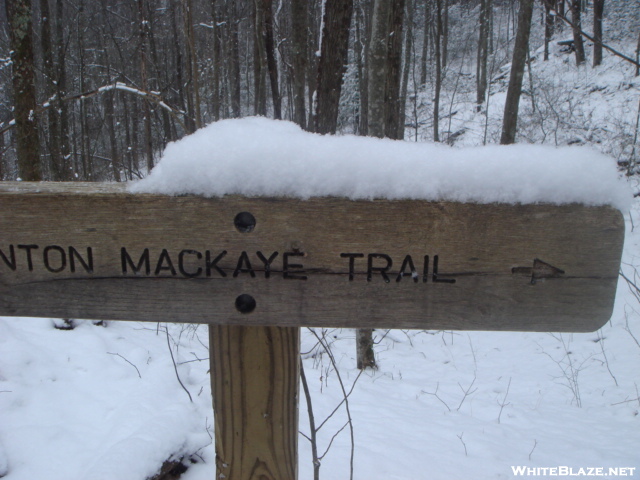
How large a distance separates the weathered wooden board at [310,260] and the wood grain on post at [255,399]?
11 centimetres

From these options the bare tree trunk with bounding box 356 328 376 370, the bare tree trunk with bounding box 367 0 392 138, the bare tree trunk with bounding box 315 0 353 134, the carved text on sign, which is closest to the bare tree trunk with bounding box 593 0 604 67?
the bare tree trunk with bounding box 367 0 392 138

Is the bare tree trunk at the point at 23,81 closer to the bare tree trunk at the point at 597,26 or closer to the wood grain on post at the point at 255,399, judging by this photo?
the wood grain on post at the point at 255,399

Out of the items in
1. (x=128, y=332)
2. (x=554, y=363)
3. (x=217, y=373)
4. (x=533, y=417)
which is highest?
(x=217, y=373)

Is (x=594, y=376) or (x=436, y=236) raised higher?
(x=436, y=236)

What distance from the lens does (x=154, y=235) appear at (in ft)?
2.55

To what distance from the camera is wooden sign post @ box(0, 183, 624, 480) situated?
0.75 meters

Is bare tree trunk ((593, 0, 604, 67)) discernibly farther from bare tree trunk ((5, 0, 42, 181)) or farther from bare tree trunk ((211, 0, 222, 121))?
bare tree trunk ((5, 0, 42, 181))

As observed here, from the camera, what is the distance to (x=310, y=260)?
774 millimetres

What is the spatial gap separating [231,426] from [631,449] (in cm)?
260

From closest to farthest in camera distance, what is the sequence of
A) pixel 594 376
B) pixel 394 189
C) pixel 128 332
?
pixel 394 189, pixel 128 332, pixel 594 376

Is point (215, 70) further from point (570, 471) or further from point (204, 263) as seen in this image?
point (204, 263)

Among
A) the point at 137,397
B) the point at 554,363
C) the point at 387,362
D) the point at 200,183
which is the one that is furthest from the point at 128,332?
the point at 554,363

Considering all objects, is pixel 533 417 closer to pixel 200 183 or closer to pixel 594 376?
pixel 594 376

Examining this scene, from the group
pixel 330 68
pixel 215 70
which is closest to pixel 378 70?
pixel 330 68
